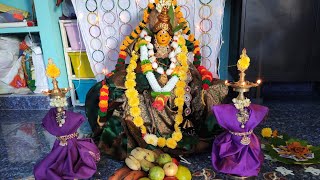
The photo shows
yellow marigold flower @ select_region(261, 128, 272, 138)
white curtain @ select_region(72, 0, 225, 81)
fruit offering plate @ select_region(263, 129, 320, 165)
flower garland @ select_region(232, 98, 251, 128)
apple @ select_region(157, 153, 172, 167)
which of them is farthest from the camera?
white curtain @ select_region(72, 0, 225, 81)

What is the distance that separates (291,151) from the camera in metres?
1.96

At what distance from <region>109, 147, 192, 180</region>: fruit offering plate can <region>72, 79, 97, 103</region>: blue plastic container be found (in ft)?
4.54

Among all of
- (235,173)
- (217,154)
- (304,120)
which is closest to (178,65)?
(217,154)

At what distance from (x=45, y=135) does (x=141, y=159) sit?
114cm

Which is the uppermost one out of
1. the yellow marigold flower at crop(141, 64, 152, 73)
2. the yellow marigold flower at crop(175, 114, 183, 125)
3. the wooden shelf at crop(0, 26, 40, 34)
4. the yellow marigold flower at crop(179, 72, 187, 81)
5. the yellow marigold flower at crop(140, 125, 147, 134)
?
the wooden shelf at crop(0, 26, 40, 34)

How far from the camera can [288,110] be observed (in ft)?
9.27

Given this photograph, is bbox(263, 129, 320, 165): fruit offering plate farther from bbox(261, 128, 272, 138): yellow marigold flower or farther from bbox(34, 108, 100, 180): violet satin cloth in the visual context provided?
bbox(34, 108, 100, 180): violet satin cloth

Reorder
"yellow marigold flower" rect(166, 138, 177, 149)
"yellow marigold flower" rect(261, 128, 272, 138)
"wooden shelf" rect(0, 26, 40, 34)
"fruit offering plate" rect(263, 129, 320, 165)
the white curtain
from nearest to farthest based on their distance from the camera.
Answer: "fruit offering plate" rect(263, 129, 320, 165), "yellow marigold flower" rect(166, 138, 177, 149), "yellow marigold flower" rect(261, 128, 272, 138), the white curtain, "wooden shelf" rect(0, 26, 40, 34)

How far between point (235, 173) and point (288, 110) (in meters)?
1.42

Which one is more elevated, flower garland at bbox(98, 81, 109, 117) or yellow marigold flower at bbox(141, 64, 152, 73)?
yellow marigold flower at bbox(141, 64, 152, 73)

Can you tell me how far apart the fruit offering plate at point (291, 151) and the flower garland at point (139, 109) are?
0.66m

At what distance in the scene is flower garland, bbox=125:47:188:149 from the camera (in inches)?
80.2

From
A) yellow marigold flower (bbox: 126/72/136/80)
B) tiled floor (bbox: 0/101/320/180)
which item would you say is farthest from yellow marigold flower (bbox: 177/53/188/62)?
tiled floor (bbox: 0/101/320/180)

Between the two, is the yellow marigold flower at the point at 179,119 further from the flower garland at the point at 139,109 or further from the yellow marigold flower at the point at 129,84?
the yellow marigold flower at the point at 129,84
